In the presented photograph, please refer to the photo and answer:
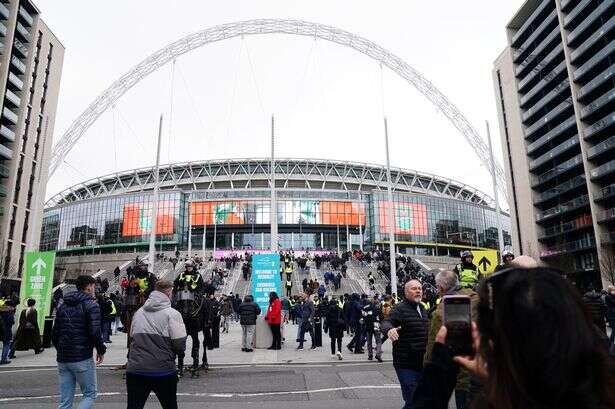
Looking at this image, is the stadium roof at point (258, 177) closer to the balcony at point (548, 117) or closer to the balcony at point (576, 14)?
the balcony at point (548, 117)

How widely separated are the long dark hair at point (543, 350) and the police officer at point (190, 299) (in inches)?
327

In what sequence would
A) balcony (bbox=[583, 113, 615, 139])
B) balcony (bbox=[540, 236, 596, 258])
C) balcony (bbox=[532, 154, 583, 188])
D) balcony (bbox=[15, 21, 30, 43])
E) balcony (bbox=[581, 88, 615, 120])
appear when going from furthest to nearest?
1. balcony (bbox=[15, 21, 30, 43])
2. balcony (bbox=[532, 154, 583, 188])
3. balcony (bbox=[540, 236, 596, 258])
4. balcony (bbox=[581, 88, 615, 120])
5. balcony (bbox=[583, 113, 615, 139])

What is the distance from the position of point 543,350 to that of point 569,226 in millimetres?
62319

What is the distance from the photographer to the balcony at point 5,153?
5825 cm

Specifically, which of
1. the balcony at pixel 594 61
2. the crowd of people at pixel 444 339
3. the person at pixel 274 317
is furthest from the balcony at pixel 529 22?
the person at pixel 274 317

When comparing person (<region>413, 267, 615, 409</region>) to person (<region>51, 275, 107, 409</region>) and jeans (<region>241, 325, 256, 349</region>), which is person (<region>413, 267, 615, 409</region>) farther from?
jeans (<region>241, 325, 256, 349</region>)

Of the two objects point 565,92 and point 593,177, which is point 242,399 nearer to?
point 593,177

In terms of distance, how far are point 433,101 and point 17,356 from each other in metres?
40.5

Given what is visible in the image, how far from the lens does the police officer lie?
31.0 ft

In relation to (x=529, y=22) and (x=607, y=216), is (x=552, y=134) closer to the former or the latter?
(x=607, y=216)

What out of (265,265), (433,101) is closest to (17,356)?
(265,265)

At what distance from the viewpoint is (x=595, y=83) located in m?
51.8

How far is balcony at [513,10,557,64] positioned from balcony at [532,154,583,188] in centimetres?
1544

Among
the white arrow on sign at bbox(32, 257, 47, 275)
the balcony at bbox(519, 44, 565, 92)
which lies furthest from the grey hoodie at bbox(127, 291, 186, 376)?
the balcony at bbox(519, 44, 565, 92)
